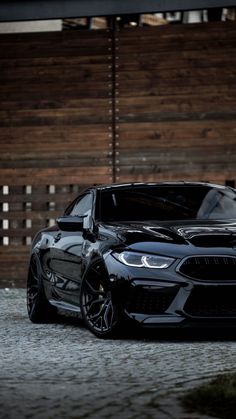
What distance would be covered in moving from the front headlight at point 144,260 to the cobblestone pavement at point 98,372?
0.63m

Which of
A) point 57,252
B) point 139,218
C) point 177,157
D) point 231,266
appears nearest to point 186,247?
point 231,266

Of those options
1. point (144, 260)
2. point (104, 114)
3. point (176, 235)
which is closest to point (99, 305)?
point (144, 260)

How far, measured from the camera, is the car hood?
33.2ft

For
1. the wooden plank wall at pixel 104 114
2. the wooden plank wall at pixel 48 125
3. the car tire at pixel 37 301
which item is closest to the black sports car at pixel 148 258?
the car tire at pixel 37 301

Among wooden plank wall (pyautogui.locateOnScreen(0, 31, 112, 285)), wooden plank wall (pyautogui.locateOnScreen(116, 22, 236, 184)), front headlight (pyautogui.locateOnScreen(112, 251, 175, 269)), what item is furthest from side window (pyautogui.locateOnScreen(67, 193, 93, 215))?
wooden plank wall (pyautogui.locateOnScreen(0, 31, 112, 285))

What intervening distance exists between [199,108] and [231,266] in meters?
7.89

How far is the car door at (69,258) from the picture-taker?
11.2m

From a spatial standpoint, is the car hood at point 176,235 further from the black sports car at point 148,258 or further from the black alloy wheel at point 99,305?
the black alloy wheel at point 99,305

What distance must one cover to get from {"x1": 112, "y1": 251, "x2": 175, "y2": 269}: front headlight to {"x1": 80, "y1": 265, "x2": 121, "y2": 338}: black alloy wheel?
0.30 m

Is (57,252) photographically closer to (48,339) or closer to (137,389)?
(48,339)

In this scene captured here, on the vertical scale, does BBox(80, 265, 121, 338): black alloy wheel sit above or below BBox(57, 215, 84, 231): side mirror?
below

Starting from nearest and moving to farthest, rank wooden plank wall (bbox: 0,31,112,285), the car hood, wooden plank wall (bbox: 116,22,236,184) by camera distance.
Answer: the car hood
wooden plank wall (bbox: 116,22,236,184)
wooden plank wall (bbox: 0,31,112,285)

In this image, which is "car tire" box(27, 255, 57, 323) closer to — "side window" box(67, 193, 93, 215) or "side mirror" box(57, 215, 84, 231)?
"side window" box(67, 193, 93, 215)

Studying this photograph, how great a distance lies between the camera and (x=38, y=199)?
18.7 meters
